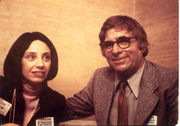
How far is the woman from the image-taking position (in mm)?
3857

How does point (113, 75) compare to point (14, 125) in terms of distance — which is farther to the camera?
point (113, 75)

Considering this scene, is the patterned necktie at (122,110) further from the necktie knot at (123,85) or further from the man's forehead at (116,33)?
the man's forehead at (116,33)

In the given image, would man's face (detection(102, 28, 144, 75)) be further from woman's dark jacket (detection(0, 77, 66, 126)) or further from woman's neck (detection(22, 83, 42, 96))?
woman's neck (detection(22, 83, 42, 96))

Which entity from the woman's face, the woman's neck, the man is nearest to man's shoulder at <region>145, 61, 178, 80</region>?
the man

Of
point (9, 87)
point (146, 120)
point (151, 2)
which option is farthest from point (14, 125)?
point (151, 2)

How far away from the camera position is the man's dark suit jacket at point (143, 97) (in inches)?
153

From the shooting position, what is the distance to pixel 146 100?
12.8 ft

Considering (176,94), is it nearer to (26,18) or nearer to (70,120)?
(70,120)

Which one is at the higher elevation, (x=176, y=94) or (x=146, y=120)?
(x=176, y=94)

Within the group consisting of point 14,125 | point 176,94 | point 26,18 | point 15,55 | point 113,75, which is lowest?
point 14,125

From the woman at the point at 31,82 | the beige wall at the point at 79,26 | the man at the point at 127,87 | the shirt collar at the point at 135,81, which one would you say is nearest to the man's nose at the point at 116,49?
the man at the point at 127,87

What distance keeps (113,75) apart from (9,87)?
4.58 ft

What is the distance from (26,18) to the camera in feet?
13.0

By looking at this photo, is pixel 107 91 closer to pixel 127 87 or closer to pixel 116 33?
pixel 127 87
